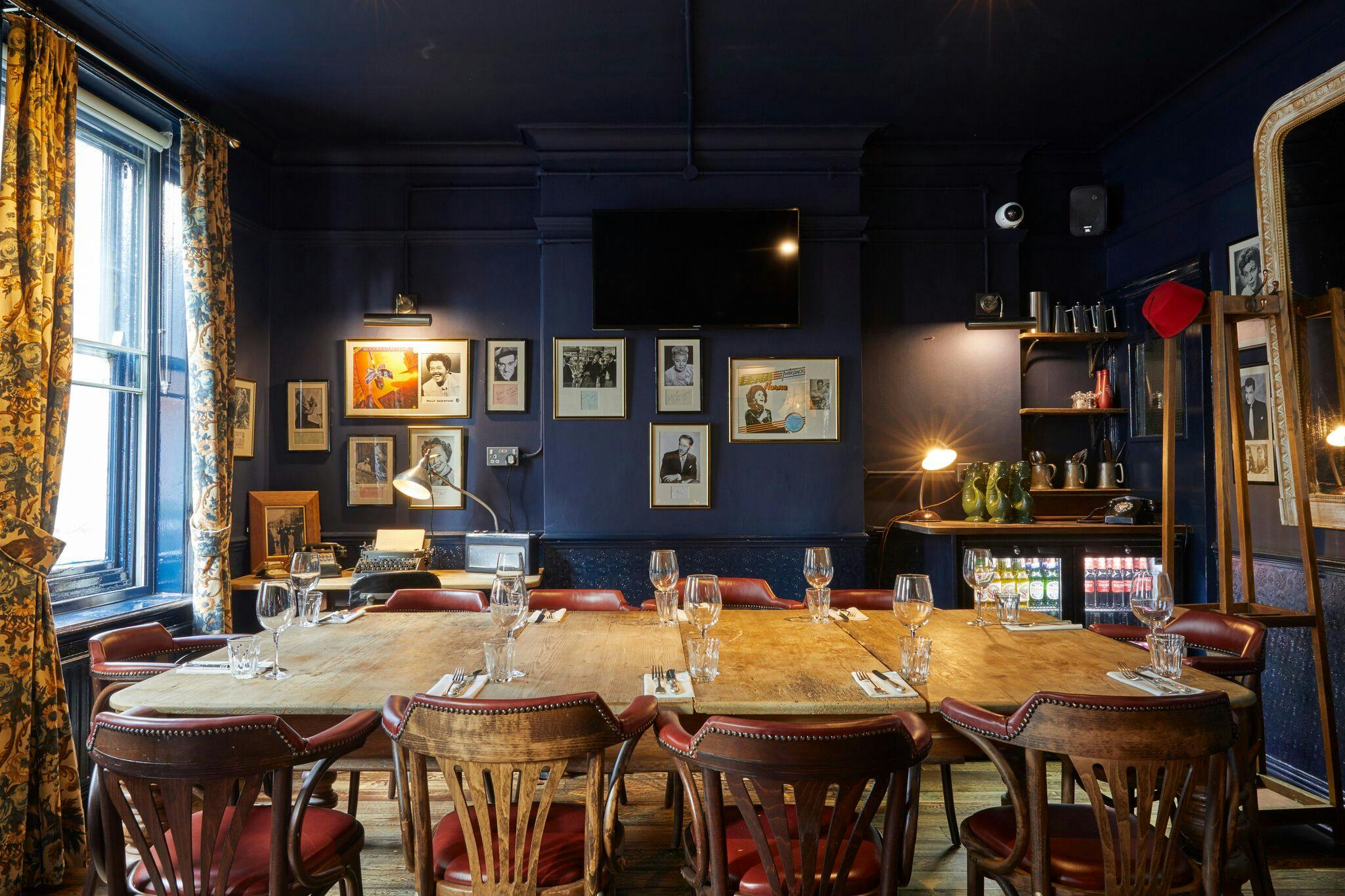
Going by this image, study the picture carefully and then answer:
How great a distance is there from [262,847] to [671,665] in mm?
1137

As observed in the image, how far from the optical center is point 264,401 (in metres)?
5.35

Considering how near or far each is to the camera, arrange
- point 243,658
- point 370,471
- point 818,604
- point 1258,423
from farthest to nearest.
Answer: point 370,471 → point 1258,423 → point 818,604 → point 243,658

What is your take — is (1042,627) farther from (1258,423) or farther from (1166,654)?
(1258,423)

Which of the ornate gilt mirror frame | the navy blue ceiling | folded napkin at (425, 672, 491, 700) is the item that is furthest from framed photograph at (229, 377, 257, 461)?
the ornate gilt mirror frame

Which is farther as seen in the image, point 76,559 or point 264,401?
point 264,401

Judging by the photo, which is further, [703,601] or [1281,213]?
[1281,213]

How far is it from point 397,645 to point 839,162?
3.97 metres

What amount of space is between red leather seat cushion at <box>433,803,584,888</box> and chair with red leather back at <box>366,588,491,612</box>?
1.52 m

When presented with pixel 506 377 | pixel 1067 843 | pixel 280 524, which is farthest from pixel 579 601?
pixel 280 524

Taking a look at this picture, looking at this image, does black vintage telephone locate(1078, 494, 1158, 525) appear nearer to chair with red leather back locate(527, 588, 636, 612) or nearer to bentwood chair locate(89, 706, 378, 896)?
chair with red leather back locate(527, 588, 636, 612)

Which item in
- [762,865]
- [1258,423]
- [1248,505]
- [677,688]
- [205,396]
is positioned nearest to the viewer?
[762,865]

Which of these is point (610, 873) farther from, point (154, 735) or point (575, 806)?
point (154, 735)

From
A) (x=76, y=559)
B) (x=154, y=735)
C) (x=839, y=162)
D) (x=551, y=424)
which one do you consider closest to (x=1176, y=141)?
(x=839, y=162)

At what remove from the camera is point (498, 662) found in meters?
2.27
